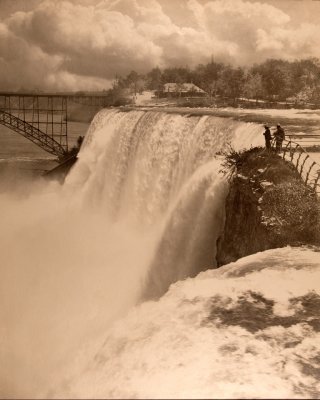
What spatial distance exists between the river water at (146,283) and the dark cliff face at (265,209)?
0.71ft

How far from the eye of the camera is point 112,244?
6094 mm

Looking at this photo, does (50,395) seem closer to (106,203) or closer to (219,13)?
(219,13)

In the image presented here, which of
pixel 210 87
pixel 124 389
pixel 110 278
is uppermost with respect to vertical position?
pixel 210 87

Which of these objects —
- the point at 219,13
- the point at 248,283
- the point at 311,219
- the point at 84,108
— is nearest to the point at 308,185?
the point at 311,219

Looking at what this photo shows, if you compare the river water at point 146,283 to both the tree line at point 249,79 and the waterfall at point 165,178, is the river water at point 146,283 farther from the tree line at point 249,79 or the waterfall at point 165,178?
the tree line at point 249,79

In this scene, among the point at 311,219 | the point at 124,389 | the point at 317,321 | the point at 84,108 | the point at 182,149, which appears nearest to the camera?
the point at 124,389

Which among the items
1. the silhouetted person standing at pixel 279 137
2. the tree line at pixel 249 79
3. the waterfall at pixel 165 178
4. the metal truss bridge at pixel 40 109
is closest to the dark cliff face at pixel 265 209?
the silhouetted person standing at pixel 279 137

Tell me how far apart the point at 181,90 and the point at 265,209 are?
12.0 ft

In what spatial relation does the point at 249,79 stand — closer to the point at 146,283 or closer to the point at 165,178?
the point at 165,178

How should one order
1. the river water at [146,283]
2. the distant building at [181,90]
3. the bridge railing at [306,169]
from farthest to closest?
the distant building at [181,90]
the bridge railing at [306,169]
the river water at [146,283]

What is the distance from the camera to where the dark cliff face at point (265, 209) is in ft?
14.0

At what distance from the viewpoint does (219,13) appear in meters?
5.26

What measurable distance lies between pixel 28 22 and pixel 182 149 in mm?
2697

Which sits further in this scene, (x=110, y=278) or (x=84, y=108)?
(x=84, y=108)
